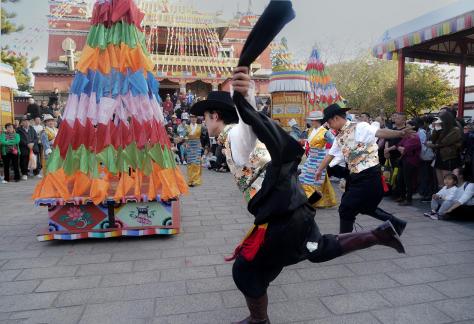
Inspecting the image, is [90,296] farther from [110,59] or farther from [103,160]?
[110,59]

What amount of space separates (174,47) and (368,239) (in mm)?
27794

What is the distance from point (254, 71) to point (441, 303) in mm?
25955

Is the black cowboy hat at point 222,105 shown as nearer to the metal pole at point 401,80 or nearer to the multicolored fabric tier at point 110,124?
the multicolored fabric tier at point 110,124

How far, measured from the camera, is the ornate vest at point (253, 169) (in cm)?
245

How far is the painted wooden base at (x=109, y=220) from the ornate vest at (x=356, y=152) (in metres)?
2.30

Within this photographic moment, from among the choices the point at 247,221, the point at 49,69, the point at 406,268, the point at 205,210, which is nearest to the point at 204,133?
the point at 205,210

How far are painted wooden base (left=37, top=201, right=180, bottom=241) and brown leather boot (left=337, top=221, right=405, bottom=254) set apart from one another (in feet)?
9.00

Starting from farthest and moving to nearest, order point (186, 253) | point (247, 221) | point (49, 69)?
point (49, 69) < point (247, 221) < point (186, 253)

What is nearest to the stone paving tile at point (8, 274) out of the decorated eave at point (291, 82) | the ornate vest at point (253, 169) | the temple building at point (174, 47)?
the ornate vest at point (253, 169)

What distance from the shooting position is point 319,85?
43.3ft

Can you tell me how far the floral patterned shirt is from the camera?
13.9ft

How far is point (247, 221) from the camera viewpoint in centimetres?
590

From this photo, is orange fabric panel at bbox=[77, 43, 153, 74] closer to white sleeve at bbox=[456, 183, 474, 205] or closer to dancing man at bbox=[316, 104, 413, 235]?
dancing man at bbox=[316, 104, 413, 235]

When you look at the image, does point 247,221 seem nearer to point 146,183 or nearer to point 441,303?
point 146,183
